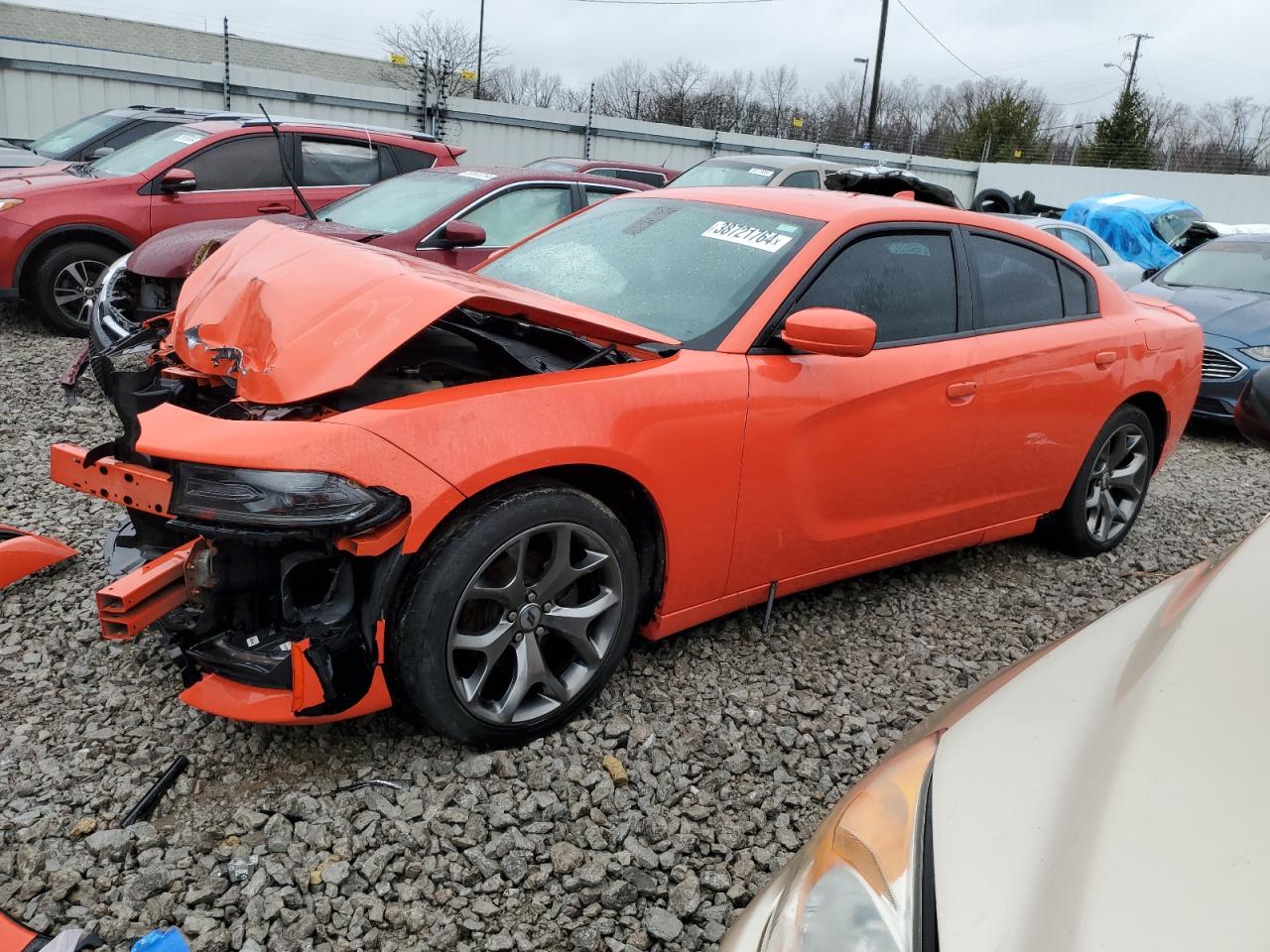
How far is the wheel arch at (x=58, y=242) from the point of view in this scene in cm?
662

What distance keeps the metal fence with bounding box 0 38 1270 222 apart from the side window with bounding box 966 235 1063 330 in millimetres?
14685

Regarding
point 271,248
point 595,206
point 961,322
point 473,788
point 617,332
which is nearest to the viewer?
point 473,788

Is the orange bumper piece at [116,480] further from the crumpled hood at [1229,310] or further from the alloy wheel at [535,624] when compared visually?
the crumpled hood at [1229,310]

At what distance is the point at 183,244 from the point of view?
5.45 meters

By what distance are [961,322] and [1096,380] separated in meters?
0.85

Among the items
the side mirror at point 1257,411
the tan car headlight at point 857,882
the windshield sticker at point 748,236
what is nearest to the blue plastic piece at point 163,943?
the tan car headlight at point 857,882

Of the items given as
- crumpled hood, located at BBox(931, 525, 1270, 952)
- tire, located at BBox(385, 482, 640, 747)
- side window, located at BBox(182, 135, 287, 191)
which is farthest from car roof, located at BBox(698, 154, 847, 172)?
crumpled hood, located at BBox(931, 525, 1270, 952)

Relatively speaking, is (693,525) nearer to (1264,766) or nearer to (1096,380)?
(1264,766)

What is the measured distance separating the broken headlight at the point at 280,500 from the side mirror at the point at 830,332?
129cm

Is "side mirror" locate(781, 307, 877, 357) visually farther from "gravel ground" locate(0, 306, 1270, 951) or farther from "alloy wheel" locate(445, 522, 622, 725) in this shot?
"gravel ground" locate(0, 306, 1270, 951)

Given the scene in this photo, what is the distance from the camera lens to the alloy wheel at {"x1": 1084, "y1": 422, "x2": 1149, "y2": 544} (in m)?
4.29

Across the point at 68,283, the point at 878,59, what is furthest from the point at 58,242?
the point at 878,59

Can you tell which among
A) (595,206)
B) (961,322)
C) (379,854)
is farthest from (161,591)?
(961,322)

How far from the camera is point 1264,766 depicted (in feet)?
3.79
